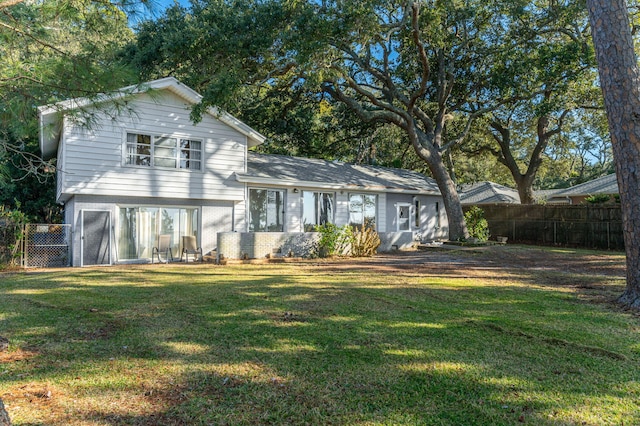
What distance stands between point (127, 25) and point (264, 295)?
4636 millimetres

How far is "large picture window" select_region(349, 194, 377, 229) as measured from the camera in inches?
711

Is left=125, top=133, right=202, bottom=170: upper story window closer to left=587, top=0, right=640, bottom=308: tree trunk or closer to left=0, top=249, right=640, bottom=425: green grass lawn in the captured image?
left=0, top=249, right=640, bottom=425: green grass lawn

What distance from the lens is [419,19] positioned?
14.9 metres

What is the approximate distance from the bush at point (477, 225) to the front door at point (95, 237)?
1550 cm

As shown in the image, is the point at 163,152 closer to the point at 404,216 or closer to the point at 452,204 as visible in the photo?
the point at 404,216

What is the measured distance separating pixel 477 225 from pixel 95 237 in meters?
16.4

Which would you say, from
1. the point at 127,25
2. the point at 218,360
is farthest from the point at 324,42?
the point at 218,360

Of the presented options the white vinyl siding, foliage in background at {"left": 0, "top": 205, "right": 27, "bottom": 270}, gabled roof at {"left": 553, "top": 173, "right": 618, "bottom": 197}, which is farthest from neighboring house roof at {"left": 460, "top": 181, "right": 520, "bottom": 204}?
foliage in background at {"left": 0, "top": 205, "right": 27, "bottom": 270}

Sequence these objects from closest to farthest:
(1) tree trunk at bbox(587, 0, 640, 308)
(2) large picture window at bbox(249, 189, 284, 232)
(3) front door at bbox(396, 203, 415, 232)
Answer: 1. (1) tree trunk at bbox(587, 0, 640, 308)
2. (2) large picture window at bbox(249, 189, 284, 232)
3. (3) front door at bbox(396, 203, 415, 232)

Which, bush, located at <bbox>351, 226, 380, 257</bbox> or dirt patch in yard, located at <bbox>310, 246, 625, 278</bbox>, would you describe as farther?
bush, located at <bbox>351, 226, 380, 257</bbox>

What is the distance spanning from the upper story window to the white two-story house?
31 millimetres

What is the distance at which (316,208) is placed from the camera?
17109 mm

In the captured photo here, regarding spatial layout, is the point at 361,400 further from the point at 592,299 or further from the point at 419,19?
the point at 419,19

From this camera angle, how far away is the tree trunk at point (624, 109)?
243 inches
